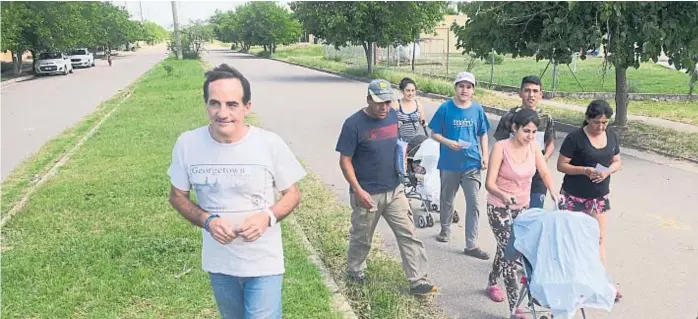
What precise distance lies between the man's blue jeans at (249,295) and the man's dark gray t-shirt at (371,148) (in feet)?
5.24

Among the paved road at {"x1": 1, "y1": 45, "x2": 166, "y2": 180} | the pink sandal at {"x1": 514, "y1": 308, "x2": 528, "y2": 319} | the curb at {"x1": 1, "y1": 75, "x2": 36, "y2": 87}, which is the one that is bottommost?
the curb at {"x1": 1, "y1": 75, "x2": 36, "y2": 87}

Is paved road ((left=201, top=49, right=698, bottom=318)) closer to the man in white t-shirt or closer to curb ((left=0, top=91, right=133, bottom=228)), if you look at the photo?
the man in white t-shirt

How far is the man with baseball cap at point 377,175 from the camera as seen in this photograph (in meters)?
4.11

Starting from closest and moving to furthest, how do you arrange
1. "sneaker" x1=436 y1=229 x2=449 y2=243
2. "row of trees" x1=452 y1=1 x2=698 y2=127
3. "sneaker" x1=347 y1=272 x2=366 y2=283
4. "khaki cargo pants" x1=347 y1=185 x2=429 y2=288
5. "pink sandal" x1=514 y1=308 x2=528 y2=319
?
"pink sandal" x1=514 y1=308 x2=528 y2=319 < "khaki cargo pants" x1=347 y1=185 x2=429 y2=288 < "sneaker" x1=347 y1=272 x2=366 y2=283 < "sneaker" x1=436 y1=229 x2=449 y2=243 < "row of trees" x1=452 y1=1 x2=698 y2=127

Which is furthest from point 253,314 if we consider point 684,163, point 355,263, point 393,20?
point 393,20

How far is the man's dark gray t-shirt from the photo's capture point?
4117 millimetres

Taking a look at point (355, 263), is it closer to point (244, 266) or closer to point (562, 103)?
point (244, 266)

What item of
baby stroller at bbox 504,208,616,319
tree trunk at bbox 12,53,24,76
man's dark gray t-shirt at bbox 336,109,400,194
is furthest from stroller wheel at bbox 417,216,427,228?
tree trunk at bbox 12,53,24,76

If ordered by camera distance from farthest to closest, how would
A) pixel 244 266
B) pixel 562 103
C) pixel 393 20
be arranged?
pixel 393 20, pixel 562 103, pixel 244 266

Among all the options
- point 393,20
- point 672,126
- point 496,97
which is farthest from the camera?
point 393,20

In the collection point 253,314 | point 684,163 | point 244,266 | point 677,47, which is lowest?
point 684,163

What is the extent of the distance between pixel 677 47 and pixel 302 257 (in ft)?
24.8

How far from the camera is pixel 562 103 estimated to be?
16.4 metres

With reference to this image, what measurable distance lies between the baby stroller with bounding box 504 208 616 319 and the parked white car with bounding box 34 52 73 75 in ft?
119
